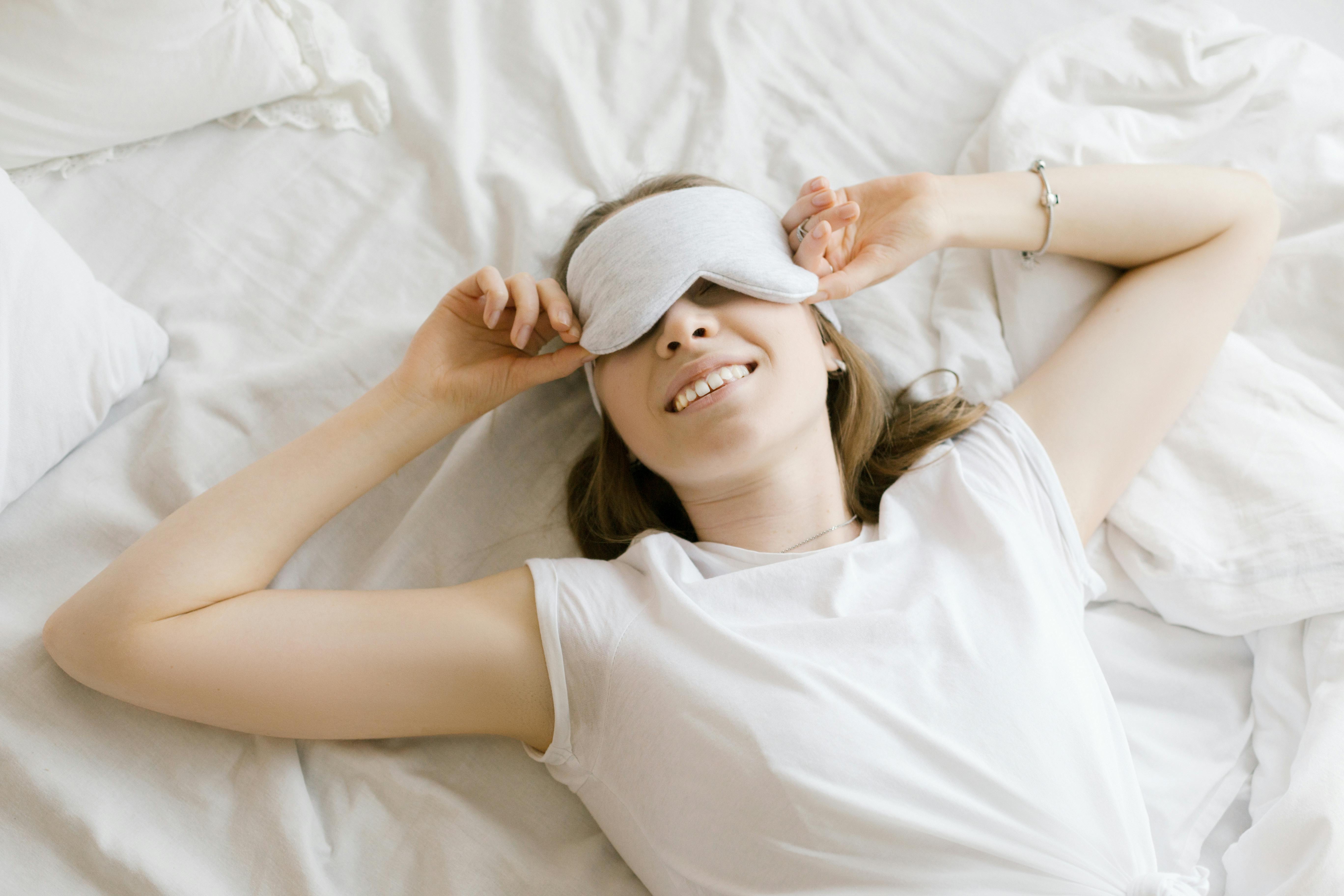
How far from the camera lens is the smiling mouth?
105 cm

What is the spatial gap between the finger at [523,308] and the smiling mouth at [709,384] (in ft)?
0.68

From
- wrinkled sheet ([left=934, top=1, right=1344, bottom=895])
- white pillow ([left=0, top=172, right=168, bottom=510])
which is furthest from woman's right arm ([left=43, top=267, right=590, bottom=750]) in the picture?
wrinkled sheet ([left=934, top=1, right=1344, bottom=895])

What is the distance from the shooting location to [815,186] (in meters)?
1.16

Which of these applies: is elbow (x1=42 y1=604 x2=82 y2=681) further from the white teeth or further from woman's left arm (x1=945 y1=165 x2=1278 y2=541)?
woman's left arm (x1=945 y1=165 x2=1278 y2=541)

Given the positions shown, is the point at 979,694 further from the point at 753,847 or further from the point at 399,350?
the point at 399,350

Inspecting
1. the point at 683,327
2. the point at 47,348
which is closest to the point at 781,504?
the point at 683,327

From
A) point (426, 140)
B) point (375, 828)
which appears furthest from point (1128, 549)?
point (426, 140)

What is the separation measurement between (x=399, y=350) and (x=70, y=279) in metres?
0.43

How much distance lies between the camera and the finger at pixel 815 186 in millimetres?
1153

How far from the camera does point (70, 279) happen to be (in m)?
1.21

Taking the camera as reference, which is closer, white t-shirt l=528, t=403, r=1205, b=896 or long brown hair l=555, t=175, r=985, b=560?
white t-shirt l=528, t=403, r=1205, b=896

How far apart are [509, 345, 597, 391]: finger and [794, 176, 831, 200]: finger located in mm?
331

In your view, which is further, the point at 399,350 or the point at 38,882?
the point at 399,350

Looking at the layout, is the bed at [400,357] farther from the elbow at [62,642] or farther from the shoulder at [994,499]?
the shoulder at [994,499]
